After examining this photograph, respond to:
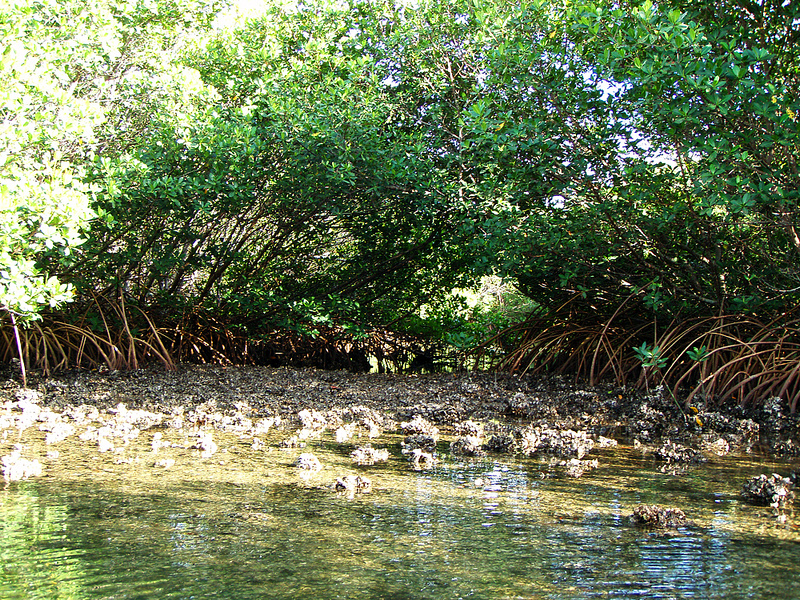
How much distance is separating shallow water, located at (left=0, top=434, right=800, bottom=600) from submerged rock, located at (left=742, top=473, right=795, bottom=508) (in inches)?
2.5

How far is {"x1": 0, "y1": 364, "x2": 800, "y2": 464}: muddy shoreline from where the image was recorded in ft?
12.7

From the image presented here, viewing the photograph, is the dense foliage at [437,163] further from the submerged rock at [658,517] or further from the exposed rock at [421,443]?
the submerged rock at [658,517]

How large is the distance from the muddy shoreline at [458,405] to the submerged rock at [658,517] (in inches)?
42.7

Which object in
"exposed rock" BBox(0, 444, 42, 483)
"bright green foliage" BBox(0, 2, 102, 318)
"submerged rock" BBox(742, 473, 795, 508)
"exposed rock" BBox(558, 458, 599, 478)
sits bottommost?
"exposed rock" BBox(558, 458, 599, 478)

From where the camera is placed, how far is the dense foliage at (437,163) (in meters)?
4.57

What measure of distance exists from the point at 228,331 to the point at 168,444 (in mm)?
5075

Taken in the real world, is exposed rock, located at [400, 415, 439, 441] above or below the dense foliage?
below

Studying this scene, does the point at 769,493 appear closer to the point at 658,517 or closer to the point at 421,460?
the point at 658,517

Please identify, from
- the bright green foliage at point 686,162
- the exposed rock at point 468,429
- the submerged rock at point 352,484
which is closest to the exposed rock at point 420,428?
the exposed rock at point 468,429

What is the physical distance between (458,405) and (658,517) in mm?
2708

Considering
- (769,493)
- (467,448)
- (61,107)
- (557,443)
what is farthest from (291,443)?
(61,107)

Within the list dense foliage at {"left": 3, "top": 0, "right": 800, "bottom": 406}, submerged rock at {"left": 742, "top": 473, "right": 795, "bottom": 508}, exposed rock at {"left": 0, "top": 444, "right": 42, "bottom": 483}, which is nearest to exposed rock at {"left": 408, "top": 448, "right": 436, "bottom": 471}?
submerged rock at {"left": 742, "top": 473, "right": 795, "bottom": 508}

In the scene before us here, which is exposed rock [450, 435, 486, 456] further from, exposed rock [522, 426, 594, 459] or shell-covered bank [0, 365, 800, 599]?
exposed rock [522, 426, 594, 459]

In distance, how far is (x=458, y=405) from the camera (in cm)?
479
